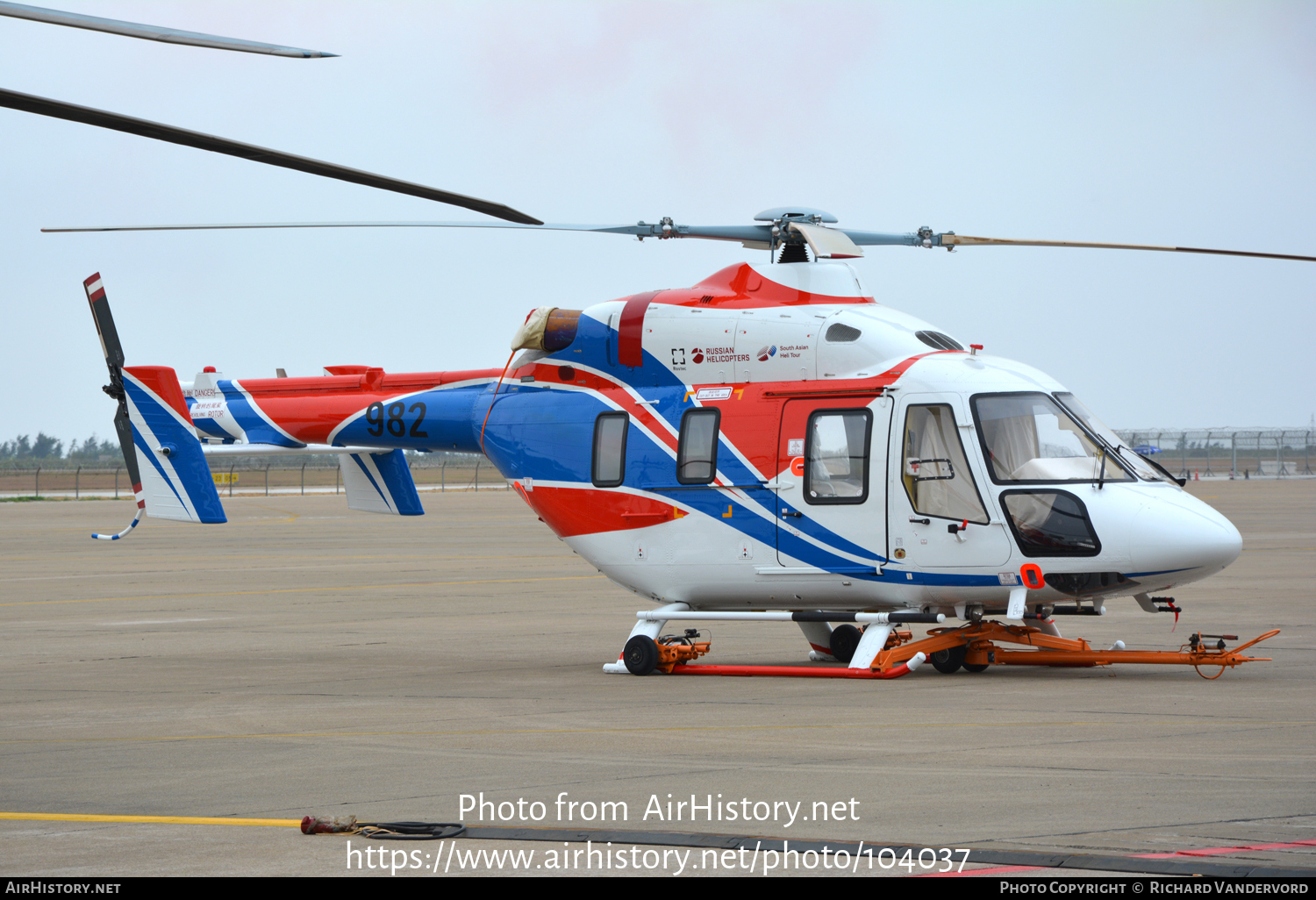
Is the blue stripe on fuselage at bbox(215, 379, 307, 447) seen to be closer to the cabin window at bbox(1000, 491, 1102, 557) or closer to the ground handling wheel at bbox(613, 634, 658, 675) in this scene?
the ground handling wheel at bbox(613, 634, 658, 675)

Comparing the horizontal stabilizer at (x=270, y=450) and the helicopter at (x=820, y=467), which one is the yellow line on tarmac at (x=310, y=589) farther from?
the helicopter at (x=820, y=467)

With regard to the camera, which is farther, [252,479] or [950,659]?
[252,479]

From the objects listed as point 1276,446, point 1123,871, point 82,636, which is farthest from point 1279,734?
point 1276,446

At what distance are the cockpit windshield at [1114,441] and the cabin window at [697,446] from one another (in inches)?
128

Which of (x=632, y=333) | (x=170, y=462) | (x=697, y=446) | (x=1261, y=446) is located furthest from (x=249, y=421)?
(x=1261, y=446)

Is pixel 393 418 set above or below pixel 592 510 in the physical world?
above

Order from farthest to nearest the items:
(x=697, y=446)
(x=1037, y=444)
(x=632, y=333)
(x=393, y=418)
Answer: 1. (x=393, y=418)
2. (x=632, y=333)
3. (x=697, y=446)
4. (x=1037, y=444)

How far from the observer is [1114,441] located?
1342 cm

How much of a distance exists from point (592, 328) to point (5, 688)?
6.55m

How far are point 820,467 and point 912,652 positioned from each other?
1.91m

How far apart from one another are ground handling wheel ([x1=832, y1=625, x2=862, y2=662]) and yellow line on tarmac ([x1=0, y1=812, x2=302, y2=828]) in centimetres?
837

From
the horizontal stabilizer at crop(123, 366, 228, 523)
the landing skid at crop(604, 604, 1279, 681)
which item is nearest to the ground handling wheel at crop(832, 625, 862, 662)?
the landing skid at crop(604, 604, 1279, 681)

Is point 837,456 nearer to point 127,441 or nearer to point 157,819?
point 157,819

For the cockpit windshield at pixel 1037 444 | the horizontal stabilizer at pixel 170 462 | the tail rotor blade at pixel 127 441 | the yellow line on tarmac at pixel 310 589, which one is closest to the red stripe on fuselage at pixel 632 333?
the cockpit windshield at pixel 1037 444
